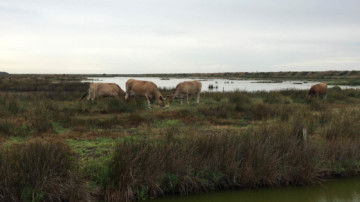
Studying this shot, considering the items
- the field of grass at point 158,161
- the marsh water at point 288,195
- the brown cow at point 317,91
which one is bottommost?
the marsh water at point 288,195

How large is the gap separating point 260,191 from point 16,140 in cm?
681

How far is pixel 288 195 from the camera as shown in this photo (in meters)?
6.42

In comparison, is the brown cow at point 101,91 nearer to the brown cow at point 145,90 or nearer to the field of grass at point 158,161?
the brown cow at point 145,90

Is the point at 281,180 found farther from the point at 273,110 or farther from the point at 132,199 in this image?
the point at 273,110

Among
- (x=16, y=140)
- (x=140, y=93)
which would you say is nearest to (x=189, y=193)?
(x=16, y=140)

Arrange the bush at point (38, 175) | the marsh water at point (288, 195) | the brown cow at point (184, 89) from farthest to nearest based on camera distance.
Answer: the brown cow at point (184, 89) < the marsh water at point (288, 195) < the bush at point (38, 175)

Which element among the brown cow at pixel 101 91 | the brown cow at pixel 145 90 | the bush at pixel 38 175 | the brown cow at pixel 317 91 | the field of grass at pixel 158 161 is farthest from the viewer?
the brown cow at pixel 317 91

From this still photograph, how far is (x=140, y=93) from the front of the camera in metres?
17.8

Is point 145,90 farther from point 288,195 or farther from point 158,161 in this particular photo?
point 288,195

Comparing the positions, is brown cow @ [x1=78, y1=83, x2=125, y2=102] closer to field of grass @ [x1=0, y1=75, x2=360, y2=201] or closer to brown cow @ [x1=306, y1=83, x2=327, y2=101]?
field of grass @ [x1=0, y1=75, x2=360, y2=201]

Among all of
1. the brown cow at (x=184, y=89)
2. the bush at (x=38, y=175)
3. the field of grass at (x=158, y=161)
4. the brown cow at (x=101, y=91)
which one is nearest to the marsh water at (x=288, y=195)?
the field of grass at (x=158, y=161)

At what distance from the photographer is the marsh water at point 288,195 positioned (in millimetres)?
6180

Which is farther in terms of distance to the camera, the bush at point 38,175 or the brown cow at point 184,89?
the brown cow at point 184,89

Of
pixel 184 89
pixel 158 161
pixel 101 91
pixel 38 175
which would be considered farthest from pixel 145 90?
pixel 38 175
